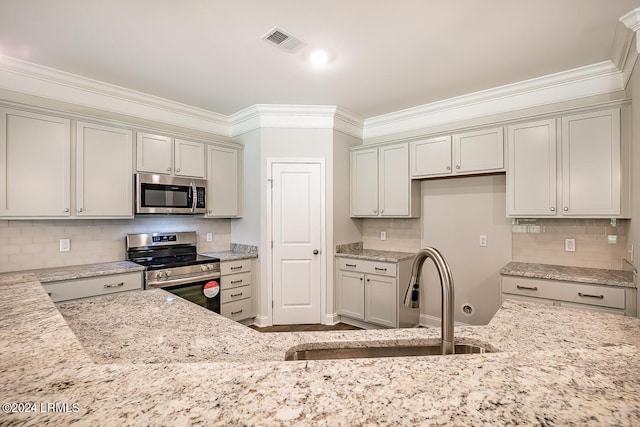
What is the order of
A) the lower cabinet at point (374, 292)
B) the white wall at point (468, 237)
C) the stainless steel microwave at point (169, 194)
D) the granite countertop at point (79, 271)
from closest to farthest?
the granite countertop at point (79, 271), the stainless steel microwave at point (169, 194), the white wall at point (468, 237), the lower cabinet at point (374, 292)

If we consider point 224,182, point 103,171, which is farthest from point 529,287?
point 103,171

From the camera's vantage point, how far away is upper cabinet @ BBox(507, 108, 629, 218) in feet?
8.59

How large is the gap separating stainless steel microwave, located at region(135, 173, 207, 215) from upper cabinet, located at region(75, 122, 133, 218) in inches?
4.2

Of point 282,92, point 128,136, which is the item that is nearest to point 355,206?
point 282,92

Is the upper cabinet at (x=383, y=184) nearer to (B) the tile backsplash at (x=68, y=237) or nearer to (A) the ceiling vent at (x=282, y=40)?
(A) the ceiling vent at (x=282, y=40)

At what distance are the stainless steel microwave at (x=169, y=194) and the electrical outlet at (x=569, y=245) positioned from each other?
3.85m

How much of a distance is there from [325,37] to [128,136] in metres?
2.23

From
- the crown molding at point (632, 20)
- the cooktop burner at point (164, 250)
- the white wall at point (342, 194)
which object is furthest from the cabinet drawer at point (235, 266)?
the crown molding at point (632, 20)

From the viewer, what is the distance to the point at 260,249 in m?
3.97

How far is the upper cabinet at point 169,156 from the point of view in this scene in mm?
3357

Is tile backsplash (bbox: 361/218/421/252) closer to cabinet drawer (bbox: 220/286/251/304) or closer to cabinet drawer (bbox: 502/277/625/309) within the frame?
cabinet drawer (bbox: 502/277/625/309)

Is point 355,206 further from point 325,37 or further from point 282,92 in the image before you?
point 325,37

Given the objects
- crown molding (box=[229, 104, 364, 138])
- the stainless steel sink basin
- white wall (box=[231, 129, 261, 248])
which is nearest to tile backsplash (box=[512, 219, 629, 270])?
crown molding (box=[229, 104, 364, 138])

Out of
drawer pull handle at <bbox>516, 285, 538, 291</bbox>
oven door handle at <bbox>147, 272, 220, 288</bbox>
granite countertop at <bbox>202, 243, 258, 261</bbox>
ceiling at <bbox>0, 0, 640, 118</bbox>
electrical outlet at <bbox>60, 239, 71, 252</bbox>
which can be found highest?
ceiling at <bbox>0, 0, 640, 118</bbox>
